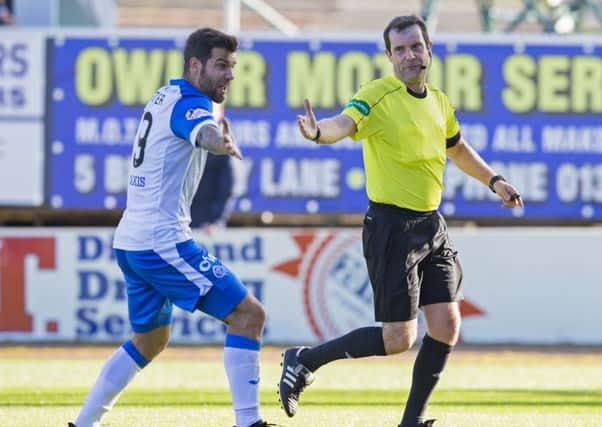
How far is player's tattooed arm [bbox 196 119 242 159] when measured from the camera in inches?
255

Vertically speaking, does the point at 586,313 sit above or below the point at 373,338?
below

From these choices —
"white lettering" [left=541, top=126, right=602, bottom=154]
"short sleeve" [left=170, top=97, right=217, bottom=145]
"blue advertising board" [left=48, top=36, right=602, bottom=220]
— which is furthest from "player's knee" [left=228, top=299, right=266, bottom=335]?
"white lettering" [left=541, top=126, right=602, bottom=154]

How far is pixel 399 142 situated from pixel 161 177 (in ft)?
4.16

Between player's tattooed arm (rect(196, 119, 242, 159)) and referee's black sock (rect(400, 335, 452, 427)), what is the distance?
5.75ft

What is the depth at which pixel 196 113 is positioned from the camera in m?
6.90

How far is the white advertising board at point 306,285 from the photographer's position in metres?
15.2

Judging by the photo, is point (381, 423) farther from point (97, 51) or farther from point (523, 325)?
point (97, 51)

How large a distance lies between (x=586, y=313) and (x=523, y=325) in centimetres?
70

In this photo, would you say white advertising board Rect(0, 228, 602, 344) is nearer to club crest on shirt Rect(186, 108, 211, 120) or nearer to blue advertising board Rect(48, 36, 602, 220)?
blue advertising board Rect(48, 36, 602, 220)

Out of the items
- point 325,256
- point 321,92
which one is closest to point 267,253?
point 325,256

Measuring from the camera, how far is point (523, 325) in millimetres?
15516

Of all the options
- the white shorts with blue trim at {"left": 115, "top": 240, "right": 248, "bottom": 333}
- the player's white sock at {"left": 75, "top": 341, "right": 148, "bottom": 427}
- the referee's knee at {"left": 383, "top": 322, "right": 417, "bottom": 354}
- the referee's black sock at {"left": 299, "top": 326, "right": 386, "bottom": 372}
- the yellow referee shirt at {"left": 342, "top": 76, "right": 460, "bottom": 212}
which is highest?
the yellow referee shirt at {"left": 342, "top": 76, "right": 460, "bottom": 212}

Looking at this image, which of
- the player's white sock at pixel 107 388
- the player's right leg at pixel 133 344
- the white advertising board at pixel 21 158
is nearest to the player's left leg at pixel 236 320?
the player's right leg at pixel 133 344

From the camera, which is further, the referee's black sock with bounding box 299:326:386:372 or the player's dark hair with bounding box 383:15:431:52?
the referee's black sock with bounding box 299:326:386:372
